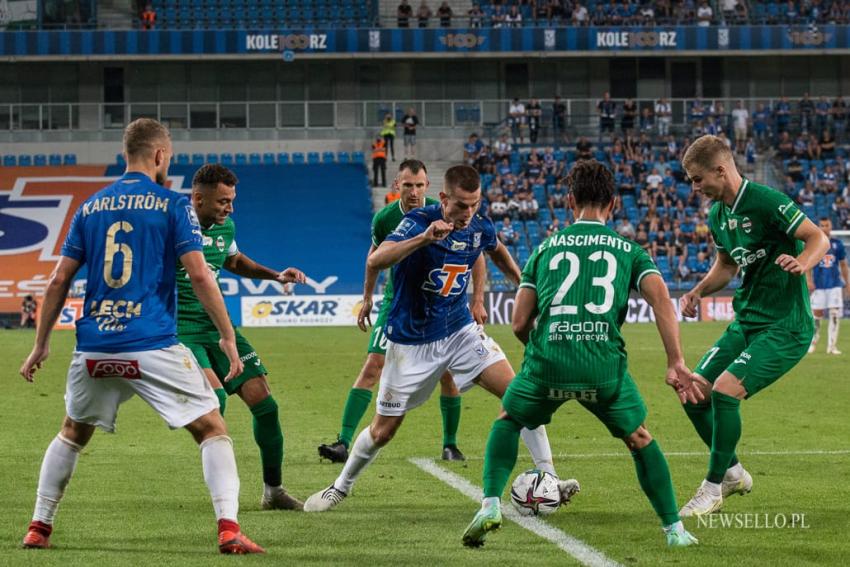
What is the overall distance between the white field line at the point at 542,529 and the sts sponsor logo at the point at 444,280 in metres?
1.43

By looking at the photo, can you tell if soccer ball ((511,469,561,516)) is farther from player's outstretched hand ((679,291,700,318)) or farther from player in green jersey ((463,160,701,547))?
player's outstretched hand ((679,291,700,318))

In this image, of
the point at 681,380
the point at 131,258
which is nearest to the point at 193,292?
the point at 131,258

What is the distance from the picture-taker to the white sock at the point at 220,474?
23.0 ft

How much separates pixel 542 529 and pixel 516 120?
40.6 m

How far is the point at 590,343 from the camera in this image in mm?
7004

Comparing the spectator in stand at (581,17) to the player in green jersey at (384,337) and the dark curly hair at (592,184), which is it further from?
the dark curly hair at (592,184)

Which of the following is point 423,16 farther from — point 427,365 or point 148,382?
point 148,382

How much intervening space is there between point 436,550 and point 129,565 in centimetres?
161

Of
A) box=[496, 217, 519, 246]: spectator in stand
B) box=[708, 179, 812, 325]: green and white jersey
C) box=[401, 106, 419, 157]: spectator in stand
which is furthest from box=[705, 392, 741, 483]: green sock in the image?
box=[401, 106, 419, 157]: spectator in stand

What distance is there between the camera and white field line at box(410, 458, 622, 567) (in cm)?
691

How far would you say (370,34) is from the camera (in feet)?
157

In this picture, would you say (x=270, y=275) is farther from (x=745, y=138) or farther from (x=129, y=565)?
(x=745, y=138)

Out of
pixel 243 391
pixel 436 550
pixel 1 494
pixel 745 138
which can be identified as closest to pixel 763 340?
pixel 436 550

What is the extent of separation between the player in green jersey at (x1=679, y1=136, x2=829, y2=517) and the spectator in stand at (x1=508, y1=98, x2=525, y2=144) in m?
39.0
